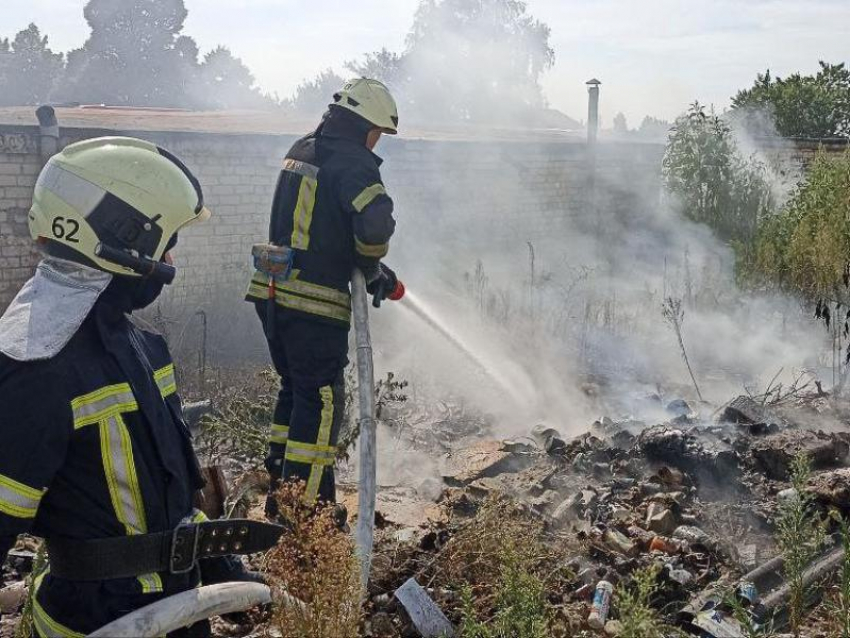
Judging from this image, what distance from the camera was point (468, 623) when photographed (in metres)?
2.57

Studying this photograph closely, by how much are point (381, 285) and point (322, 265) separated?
349 mm

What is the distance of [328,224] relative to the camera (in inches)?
176

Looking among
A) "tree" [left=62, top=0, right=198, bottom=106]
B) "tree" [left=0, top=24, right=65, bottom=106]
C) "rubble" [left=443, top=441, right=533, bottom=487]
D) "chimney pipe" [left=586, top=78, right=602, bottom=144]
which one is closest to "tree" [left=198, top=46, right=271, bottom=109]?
"tree" [left=62, top=0, right=198, bottom=106]

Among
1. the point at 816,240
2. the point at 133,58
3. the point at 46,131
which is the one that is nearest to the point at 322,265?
the point at 816,240

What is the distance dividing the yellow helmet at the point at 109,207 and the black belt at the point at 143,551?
642mm

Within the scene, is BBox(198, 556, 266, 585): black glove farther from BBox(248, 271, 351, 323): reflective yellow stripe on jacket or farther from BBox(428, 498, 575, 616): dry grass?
BBox(248, 271, 351, 323): reflective yellow stripe on jacket

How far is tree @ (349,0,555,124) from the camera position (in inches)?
1352

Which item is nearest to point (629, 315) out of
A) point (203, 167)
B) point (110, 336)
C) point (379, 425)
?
point (379, 425)

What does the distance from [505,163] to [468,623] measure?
12.6 metres

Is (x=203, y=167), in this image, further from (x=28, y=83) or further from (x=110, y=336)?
(x=28, y=83)

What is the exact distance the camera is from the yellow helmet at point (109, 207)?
2.14m

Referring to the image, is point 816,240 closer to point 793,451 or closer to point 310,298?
point 793,451

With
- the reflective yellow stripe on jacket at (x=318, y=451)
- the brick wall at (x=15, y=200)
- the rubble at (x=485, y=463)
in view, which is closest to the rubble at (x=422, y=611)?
the reflective yellow stripe on jacket at (x=318, y=451)

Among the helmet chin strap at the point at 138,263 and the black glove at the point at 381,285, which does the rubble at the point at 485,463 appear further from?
the helmet chin strap at the point at 138,263
